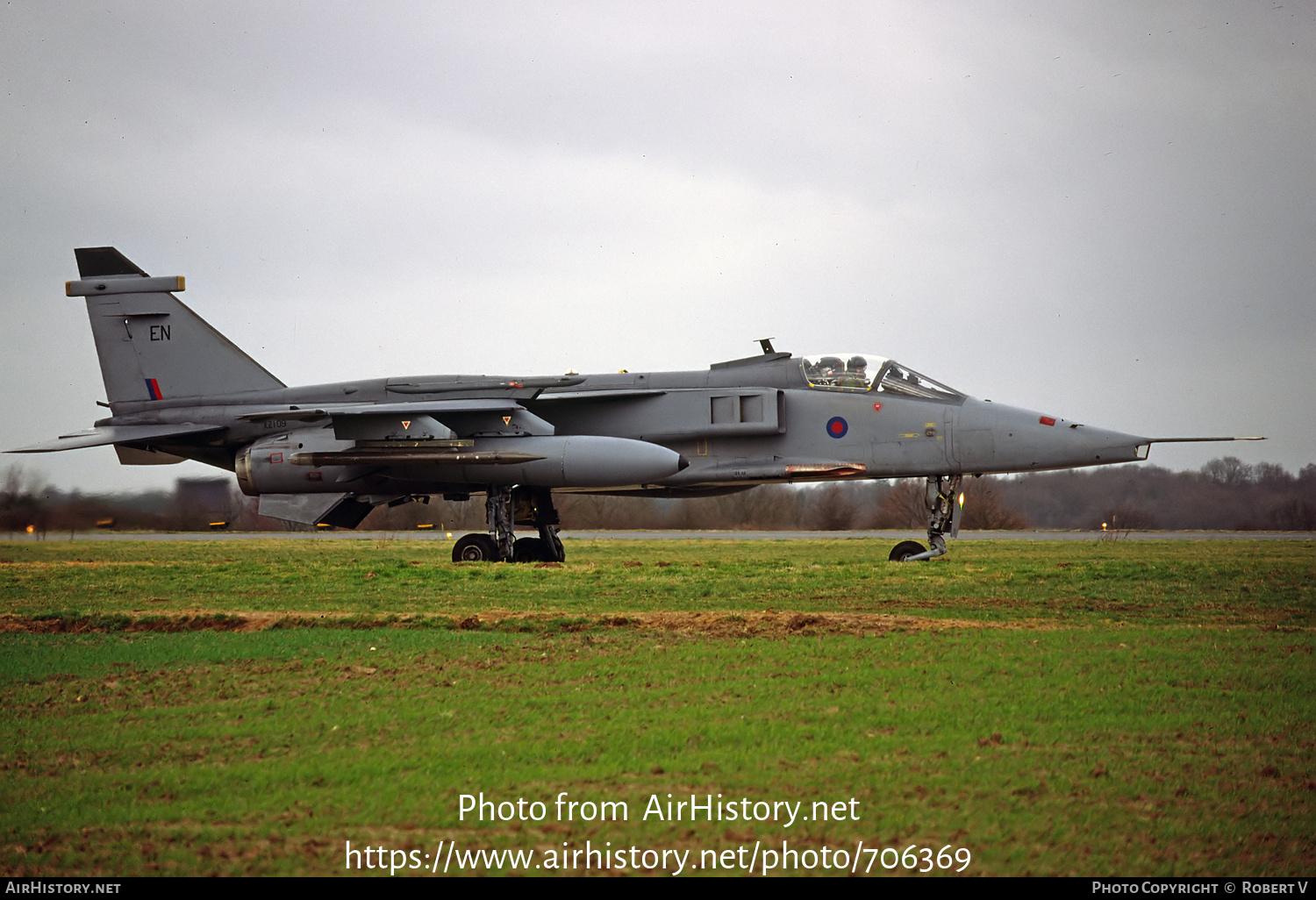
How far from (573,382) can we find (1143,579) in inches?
337

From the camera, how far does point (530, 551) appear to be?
17109mm

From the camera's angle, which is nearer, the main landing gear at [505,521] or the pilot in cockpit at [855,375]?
the pilot in cockpit at [855,375]

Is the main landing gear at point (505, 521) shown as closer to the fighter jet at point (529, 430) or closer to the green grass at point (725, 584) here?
the fighter jet at point (529, 430)

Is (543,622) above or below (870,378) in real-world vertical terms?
below

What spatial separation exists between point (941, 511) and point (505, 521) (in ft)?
21.4

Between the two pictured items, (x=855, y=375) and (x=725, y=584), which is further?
(x=855, y=375)

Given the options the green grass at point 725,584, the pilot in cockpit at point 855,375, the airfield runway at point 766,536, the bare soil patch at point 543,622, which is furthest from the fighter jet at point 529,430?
the airfield runway at point 766,536

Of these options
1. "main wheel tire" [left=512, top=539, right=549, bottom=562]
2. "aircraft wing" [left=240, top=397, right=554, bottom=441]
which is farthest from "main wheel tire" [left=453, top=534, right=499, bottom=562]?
"aircraft wing" [left=240, top=397, right=554, bottom=441]

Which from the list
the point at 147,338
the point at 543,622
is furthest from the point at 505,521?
the point at 543,622

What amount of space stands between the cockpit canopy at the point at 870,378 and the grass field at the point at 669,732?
221 inches

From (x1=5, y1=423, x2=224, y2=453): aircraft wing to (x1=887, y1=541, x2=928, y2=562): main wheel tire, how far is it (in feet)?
35.9

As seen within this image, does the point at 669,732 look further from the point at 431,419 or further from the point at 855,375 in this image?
the point at 431,419

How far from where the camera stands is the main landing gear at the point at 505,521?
53.8 ft

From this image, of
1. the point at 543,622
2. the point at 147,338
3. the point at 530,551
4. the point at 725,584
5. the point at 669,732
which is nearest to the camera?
the point at 669,732
